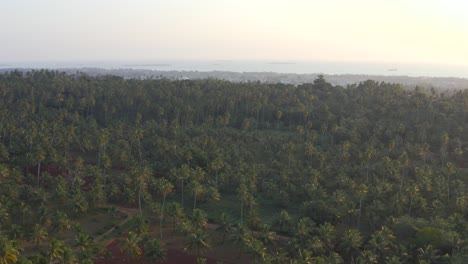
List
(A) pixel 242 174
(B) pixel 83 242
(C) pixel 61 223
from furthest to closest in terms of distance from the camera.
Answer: (A) pixel 242 174 < (C) pixel 61 223 < (B) pixel 83 242

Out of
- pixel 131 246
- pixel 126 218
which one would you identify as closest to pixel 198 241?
pixel 131 246

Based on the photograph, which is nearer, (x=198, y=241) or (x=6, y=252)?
(x=6, y=252)

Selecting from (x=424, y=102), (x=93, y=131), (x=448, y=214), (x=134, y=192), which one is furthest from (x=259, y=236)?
(x=424, y=102)

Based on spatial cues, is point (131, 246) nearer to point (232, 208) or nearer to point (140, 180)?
point (140, 180)

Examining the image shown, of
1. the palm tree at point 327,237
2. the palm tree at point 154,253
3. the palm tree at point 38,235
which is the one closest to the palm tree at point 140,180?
the palm tree at point 154,253

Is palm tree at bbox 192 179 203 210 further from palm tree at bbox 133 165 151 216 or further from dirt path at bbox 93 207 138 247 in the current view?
dirt path at bbox 93 207 138 247

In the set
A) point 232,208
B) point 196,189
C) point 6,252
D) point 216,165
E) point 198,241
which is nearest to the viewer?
point 6,252

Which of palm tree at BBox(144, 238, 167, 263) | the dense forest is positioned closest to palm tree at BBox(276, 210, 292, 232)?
the dense forest

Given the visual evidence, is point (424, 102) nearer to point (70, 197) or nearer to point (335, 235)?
point (335, 235)

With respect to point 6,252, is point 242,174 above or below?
above

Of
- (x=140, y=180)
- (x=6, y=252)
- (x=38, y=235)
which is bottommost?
(x=38, y=235)
